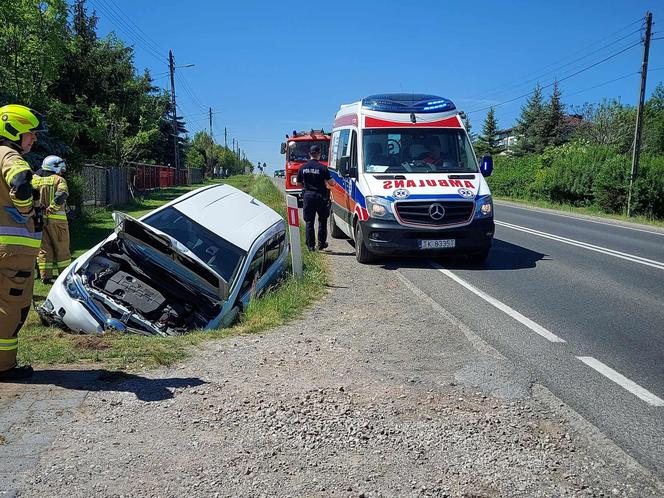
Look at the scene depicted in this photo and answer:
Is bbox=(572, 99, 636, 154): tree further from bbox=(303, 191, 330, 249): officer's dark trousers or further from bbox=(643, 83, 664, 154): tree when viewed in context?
bbox=(303, 191, 330, 249): officer's dark trousers

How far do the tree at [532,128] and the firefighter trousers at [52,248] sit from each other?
59.1m

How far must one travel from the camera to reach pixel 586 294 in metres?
8.55

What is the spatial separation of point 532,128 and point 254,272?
203 ft

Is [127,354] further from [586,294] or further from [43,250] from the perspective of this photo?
[586,294]

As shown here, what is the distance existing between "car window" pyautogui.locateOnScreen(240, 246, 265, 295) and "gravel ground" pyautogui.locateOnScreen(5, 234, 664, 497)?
4.41ft

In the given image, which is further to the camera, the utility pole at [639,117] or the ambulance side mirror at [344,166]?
the utility pole at [639,117]

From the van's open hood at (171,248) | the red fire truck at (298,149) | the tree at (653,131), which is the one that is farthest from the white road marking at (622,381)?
the tree at (653,131)

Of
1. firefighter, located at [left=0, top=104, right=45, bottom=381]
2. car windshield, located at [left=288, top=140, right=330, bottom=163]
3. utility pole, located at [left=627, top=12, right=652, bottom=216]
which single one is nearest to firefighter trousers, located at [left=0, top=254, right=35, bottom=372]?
firefighter, located at [left=0, top=104, right=45, bottom=381]

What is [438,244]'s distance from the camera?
10.3m

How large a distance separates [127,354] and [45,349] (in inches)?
31.8

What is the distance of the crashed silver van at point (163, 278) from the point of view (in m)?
6.29

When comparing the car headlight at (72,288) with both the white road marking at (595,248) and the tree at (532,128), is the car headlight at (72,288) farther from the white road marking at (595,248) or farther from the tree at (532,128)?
the tree at (532,128)

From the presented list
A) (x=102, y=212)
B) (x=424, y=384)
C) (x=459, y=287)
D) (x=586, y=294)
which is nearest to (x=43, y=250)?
(x=459, y=287)

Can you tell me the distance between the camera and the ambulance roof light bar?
38.5ft
